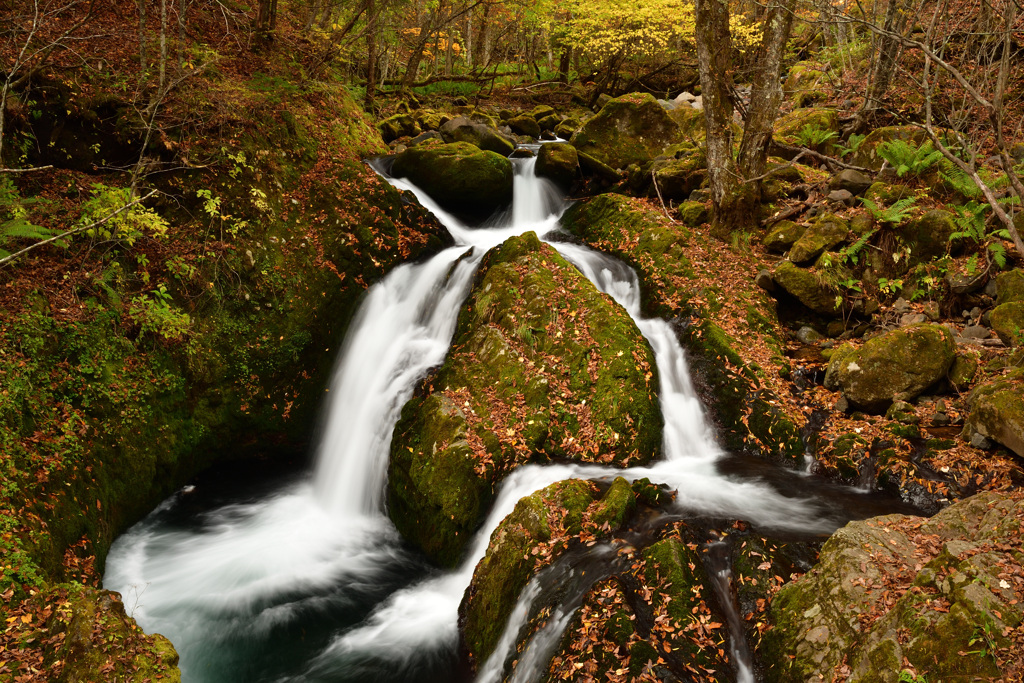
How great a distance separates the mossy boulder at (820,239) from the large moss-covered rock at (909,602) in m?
4.91

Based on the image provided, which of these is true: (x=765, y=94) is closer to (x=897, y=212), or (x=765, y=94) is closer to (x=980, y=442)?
(x=897, y=212)

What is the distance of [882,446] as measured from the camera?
5.88m

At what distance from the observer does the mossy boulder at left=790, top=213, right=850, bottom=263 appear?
807 cm

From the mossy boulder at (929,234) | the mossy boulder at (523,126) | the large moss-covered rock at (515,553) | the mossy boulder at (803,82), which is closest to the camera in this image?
the large moss-covered rock at (515,553)

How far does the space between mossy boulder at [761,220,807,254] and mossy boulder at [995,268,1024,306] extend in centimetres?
268

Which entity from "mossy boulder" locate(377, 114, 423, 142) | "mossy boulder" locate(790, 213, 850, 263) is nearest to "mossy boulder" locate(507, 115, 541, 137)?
"mossy boulder" locate(377, 114, 423, 142)

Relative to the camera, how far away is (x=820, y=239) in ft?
26.8

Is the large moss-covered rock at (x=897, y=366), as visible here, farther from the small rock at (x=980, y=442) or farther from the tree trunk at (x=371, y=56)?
the tree trunk at (x=371, y=56)

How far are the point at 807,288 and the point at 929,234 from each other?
5.51 feet

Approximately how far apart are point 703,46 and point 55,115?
9.72 meters

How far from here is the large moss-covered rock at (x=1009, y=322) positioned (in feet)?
19.4

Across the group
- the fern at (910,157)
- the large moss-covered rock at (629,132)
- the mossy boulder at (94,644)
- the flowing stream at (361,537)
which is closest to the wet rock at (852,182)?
the fern at (910,157)

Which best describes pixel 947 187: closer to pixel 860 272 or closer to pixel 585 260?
pixel 860 272

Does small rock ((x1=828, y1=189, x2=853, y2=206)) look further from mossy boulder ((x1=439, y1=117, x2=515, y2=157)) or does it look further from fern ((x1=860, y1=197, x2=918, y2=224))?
→ mossy boulder ((x1=439, y1=117, x2=515, y2=157))
